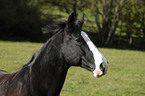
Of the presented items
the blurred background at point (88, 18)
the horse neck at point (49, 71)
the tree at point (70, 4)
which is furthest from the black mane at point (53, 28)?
the tree at point (70, 4)

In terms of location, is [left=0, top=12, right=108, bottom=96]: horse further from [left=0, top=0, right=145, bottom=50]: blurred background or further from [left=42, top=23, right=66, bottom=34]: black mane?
[left=0, top=0, right=145, bottom=50]: blurred background

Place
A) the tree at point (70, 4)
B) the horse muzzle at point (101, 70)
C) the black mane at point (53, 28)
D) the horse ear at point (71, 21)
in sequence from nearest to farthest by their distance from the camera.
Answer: the horse muzzle at point (101, 70), the horse ear at point (71, 21), the black mane at point (53, 28), the tree at point (70, 4)

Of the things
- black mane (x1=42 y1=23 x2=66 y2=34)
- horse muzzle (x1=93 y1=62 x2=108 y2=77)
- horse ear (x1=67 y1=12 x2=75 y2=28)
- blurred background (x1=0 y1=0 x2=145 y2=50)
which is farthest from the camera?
blurred background (x1=0 y1=0 x2=145 y2=50)

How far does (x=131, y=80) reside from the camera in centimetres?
943

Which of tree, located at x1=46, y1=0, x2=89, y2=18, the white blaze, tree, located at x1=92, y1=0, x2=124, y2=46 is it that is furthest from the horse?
tree, located at x1=46, y1=0, x2=89, y2=18

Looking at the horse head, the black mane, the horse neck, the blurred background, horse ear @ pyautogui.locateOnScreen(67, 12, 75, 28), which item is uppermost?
horse ear @ pyautogui.locateOnScreen(67, 12, 75, 28)

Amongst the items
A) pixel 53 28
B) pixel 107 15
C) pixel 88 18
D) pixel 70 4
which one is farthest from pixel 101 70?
pixel 70 4

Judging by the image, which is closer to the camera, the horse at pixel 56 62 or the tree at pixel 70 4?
the horse at pixel 56 62

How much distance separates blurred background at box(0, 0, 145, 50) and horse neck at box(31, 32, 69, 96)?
21424mm

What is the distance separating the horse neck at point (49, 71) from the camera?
2.82 m

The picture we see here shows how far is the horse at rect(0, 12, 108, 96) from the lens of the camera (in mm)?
2816

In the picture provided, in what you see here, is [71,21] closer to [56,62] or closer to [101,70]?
[56,62]

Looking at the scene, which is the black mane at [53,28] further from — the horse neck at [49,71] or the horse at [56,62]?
the horse neck at [49,71]

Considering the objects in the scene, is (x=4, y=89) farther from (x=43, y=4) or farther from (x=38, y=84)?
(x=43, y=4)
